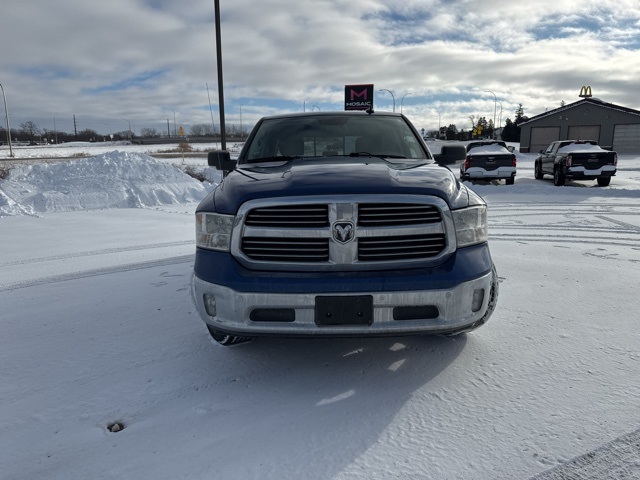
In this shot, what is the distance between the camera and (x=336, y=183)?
2660 mm

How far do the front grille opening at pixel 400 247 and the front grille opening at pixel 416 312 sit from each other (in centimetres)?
30

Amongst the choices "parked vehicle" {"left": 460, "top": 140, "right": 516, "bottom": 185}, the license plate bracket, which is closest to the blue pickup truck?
the license plate bracket

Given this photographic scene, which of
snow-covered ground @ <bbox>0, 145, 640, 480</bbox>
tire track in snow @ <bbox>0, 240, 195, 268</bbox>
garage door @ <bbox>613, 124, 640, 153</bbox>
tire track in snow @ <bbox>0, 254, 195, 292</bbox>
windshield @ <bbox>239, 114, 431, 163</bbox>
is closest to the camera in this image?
snow-covered ground @ <bbox>0, 145, 640, 480</bbox>

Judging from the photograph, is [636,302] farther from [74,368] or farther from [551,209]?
[551,209]

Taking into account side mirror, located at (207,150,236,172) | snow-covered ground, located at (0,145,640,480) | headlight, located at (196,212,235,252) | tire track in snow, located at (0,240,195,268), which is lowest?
snow-covered ground, located at (0,145,640,480)

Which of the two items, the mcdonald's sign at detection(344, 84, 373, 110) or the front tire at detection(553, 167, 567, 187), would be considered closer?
the front tire at detection(553, 167, 567, 187)

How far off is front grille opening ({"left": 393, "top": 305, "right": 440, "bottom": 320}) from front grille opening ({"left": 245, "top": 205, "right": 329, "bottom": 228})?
2.10 feet

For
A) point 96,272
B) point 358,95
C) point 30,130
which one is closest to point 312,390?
point 96,272

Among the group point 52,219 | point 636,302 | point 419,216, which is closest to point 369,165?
point 419,216

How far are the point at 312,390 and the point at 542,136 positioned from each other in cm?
4999

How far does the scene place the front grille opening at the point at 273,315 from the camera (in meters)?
2.50

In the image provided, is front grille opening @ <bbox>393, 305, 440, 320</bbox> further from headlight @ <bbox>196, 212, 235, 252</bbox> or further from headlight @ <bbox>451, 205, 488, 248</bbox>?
headlight @ <bbox>196, 212, 235, 252</bbox>

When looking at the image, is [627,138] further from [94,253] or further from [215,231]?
[215,231]

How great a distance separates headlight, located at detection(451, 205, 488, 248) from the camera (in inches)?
106
